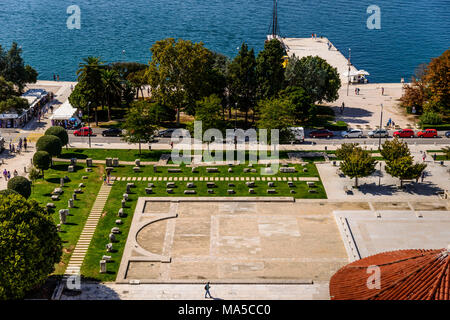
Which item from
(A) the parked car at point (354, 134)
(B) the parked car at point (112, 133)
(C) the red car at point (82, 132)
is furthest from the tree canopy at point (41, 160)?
(A) the parked car at point (354, 134)

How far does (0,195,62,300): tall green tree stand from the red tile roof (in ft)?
80.5

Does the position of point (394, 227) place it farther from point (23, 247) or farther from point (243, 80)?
point (243, 80)

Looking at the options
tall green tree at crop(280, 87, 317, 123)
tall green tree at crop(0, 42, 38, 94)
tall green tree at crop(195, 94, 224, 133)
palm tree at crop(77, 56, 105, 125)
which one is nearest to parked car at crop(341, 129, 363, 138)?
A: tall green tree at crop(280, 87, 317, 123)

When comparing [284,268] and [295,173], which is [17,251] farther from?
[295,173]

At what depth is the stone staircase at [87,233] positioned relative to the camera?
54312 millimetres

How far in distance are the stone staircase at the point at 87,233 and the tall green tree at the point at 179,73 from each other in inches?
1010

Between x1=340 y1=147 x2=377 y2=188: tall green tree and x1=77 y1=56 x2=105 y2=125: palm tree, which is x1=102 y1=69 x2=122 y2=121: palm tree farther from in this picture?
x1=340 y1=147 x2=377 y2=188: tall green tree

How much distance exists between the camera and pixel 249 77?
94188 mm

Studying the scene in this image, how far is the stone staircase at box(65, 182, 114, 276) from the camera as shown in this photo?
54.3 meters

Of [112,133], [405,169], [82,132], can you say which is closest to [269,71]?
[112,133]

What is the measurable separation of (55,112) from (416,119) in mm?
65154

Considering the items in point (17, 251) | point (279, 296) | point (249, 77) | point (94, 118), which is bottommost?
point (279, 296)

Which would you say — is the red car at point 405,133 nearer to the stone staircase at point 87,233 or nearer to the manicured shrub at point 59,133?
the stone staircase at point 87,233
